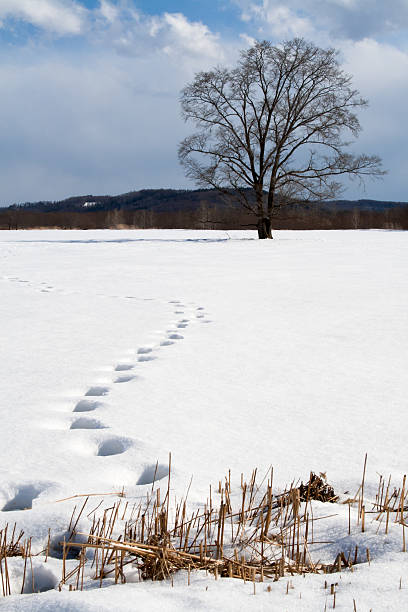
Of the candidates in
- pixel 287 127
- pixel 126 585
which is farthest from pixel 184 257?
pixel 126 585

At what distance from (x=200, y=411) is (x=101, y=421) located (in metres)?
0.62

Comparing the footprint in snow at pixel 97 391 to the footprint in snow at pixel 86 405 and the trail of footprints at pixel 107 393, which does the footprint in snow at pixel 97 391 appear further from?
the footprint in snow at pixel 86 405

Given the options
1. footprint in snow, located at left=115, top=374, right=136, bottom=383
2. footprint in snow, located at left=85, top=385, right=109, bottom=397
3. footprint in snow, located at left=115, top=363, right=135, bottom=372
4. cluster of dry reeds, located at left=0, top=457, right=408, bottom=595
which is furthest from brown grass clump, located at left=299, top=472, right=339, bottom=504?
footprint in snow, located at left=115, top=363, right=135, bottom=372

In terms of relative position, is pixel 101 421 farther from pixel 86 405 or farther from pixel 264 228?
pixel 264 228

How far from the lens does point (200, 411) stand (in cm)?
332

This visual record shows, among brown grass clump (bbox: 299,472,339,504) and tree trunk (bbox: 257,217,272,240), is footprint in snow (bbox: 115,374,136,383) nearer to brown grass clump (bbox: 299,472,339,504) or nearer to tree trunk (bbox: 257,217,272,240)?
brown grass clump (bbox: 299,472,339,504)

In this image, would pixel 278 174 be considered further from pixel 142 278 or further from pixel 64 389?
pixel 64 389

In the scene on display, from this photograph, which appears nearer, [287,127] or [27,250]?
[27,250]

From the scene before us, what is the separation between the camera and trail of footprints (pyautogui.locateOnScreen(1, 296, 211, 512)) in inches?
88.4

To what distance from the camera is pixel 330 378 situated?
4047mm

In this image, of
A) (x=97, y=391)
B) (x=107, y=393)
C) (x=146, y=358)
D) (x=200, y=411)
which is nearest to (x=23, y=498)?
(x=200, y=411)

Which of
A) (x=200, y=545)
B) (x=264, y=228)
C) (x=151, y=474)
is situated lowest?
(x=151, y=474)

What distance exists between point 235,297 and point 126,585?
6990 mm

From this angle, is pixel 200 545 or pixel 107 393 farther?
pixel 107 393
